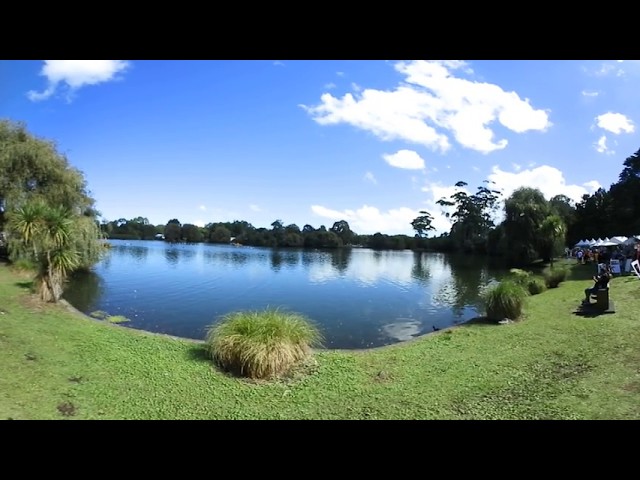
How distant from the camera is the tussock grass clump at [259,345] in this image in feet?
20.1

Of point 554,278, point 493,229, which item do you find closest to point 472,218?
point 493,229

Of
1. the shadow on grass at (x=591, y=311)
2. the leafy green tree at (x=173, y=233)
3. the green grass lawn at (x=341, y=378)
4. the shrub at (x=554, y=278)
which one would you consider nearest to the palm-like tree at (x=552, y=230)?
the shrub at (x=554, y=278)

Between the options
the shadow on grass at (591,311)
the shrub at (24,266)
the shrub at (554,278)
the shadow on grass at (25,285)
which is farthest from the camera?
the shrub at (554,278)

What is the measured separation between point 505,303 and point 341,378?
580 cm

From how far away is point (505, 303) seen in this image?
1002cm

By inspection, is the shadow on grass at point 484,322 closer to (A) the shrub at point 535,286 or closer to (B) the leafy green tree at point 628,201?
(A) the shrub at point 535,286

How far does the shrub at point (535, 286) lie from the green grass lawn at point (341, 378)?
21.1 feet

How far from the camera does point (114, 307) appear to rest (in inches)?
529

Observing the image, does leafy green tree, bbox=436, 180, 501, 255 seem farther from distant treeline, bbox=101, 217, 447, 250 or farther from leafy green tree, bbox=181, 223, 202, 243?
leafy green tree, bbox=181, 223, 202, 243

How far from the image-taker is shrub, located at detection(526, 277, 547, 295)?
15.0 m

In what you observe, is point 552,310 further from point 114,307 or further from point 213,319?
point 114,307

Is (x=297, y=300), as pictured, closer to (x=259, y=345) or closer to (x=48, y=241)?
(x=48, y=241)
